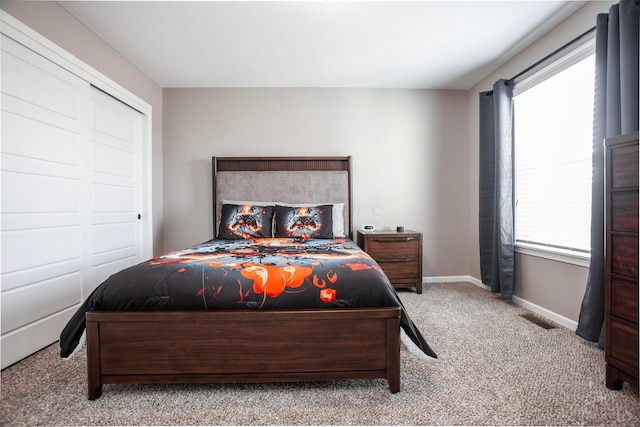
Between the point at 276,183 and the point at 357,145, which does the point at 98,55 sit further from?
the point at 357,145

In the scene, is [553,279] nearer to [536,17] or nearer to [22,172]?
[536,17]

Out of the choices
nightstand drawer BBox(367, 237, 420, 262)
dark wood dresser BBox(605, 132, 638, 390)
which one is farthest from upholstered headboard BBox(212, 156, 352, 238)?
dark wood dresser BBox(605, 132, 638, 390)

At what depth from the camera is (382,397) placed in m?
1.54

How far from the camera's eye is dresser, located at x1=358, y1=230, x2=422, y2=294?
3.41 m

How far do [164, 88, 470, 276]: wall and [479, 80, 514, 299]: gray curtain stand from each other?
0.57 meters

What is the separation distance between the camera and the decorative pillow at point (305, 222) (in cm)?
311

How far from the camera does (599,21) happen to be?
2.04 metres

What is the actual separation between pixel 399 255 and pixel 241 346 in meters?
2.30

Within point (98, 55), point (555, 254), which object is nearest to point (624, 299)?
point (555, 254)

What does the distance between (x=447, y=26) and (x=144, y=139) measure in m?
3.23

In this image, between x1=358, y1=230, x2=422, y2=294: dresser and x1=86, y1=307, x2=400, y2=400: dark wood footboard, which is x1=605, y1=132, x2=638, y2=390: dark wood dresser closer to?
x1=86, y1=307, x2=400, y2=400: dark wood footboard

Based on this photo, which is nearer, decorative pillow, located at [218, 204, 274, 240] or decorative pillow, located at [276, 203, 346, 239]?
decorative pillow, located at [218, 204, 274, 240]

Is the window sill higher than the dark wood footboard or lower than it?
higher

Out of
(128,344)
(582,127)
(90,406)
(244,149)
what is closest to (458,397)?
(128,344)
